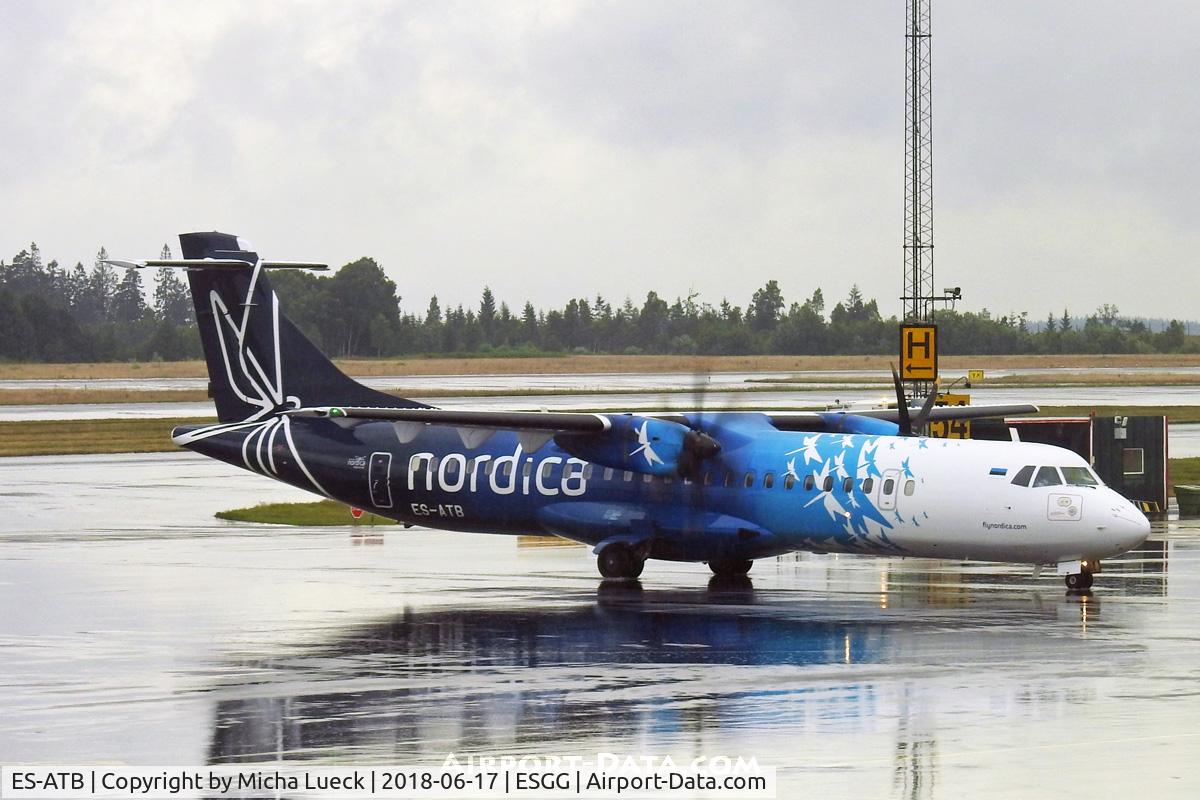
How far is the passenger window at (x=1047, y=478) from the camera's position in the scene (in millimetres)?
24359

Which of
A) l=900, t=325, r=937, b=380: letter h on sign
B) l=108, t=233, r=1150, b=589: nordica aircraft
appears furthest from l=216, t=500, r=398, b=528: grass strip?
l=900, t=325, r=937, b=380: letter h on sign

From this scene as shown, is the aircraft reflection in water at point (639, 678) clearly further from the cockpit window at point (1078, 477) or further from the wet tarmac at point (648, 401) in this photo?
the wet tarmac at point (648, 401)

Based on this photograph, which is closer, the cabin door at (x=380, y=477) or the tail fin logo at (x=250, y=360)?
the cabin door at (x=380, y=477)

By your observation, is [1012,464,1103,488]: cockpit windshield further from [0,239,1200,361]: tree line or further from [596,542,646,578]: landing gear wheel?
[0,239,1200,361]: tree line

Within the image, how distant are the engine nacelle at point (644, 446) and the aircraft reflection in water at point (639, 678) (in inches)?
100

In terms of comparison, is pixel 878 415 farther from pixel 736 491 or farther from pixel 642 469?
pixel 642 469

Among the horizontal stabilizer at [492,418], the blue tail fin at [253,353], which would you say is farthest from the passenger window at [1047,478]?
the blue tail fin at [253,353]

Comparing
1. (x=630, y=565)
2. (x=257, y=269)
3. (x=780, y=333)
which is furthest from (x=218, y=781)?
(x=780, y=333)

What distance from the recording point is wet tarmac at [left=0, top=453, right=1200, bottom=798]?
1440cm

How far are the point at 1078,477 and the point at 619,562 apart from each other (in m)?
7.42

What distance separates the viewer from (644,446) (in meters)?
27.5

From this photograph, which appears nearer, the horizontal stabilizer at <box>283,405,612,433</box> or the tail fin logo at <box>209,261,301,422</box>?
the horizontal stabilizer at <box>283,405,612,433</box>

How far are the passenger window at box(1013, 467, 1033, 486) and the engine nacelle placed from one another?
4865mm

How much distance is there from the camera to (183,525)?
123 ft
